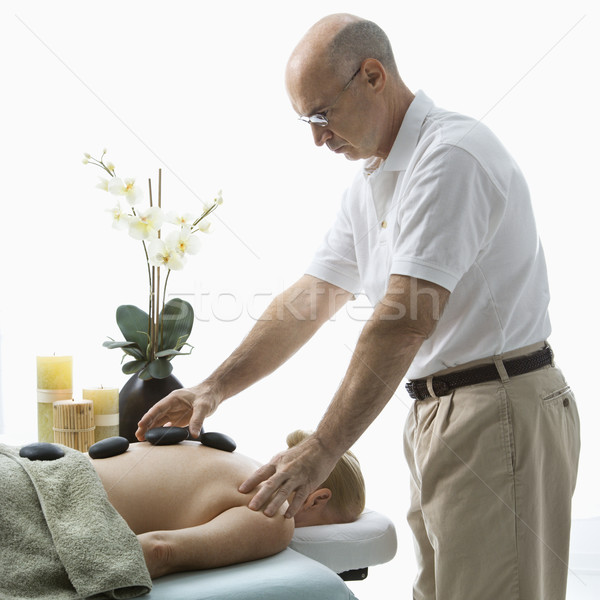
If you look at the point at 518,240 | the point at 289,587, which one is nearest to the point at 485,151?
the point at 518,240

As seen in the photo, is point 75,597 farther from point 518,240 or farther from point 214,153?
point 214,153

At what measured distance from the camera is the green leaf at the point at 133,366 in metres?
1.72

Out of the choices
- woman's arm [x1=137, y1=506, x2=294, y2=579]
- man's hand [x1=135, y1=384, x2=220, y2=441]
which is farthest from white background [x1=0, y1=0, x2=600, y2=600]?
woman's arm [x1=137, y1=506, x2=294, y2=579]

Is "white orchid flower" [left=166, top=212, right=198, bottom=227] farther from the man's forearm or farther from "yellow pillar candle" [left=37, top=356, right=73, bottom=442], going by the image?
"yellow pillar candle" [left=37, top=356, right=73, bottom=442]

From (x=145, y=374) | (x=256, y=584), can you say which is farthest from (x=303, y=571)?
(x=145, y=374)

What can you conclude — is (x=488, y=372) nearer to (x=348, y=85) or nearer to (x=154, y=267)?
(x=348, y=85)

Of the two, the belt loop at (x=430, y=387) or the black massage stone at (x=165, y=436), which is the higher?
the belt loop at (x=430, y=387)

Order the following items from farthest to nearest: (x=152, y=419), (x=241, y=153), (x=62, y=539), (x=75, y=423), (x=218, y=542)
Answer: (x=241, y=153), (x=75, y=423), (x=152, y=419), (x=218, y=542), (x=62, y=539)

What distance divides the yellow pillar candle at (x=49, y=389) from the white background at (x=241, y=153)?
0.93 metres

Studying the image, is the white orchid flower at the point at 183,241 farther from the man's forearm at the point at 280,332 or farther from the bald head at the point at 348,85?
the bald head at the point at 348,85

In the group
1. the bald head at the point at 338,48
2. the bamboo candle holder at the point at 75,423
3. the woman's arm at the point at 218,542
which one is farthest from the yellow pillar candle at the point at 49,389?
the bald head at the point at 338,48

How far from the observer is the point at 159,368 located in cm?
171

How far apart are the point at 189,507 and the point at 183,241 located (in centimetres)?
66

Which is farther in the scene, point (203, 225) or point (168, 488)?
point (203, 225)
